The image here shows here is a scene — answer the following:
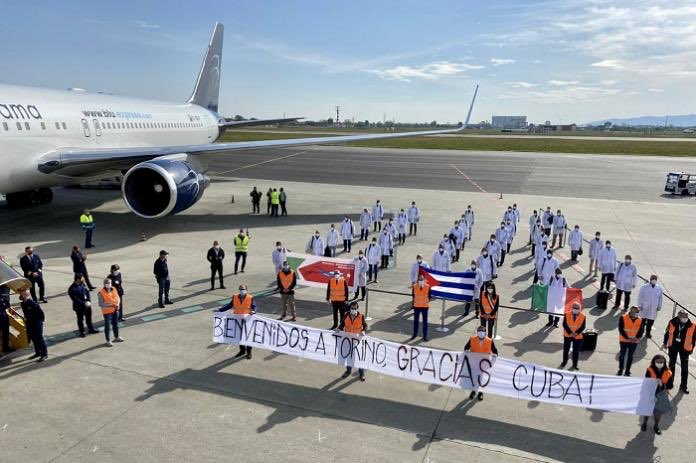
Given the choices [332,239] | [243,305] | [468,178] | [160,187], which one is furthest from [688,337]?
[468,178]

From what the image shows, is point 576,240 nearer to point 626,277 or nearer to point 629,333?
point 626,277

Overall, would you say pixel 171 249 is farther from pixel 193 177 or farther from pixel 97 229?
pixel 97 229

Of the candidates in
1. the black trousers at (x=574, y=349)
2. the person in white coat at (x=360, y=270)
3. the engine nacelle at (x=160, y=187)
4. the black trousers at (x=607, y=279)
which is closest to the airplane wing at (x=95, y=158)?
the engine nacelle at (x=160, y=187)

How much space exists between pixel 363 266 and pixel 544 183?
103 feet

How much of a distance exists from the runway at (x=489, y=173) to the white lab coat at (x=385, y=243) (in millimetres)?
20888

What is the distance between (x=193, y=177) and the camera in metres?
20.4

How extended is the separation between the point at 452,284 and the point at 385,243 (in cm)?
414

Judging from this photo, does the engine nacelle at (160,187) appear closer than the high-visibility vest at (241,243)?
No

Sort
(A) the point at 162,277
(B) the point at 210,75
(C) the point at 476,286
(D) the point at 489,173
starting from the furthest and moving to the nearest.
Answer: (D) the point at 489,173, (B) the point at 210,75, (C) the point at 476,286, (A) the point at 162,277

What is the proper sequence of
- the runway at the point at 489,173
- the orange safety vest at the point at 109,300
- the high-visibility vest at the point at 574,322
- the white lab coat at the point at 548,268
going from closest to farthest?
1. the high-visibility vest at the point at 574,322
2. the orange safety vest at the point at 109,300
3. the white lab coat at the point at 548,268
4. the runway at the point at 489,173

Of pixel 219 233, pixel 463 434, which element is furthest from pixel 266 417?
pixel 219 233

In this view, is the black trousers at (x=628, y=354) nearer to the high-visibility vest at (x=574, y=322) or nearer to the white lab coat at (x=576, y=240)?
the high-visibility vest at (x=574, y=322)

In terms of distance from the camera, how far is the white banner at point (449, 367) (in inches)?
314

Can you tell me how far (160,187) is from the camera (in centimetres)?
2027
